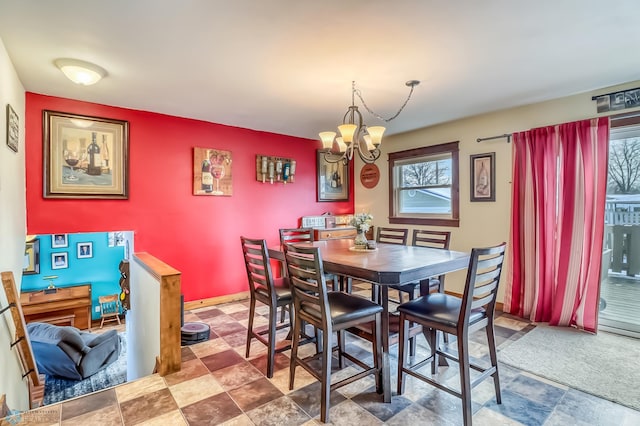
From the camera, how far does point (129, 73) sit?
259cm

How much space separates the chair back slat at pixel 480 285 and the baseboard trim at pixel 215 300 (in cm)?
322

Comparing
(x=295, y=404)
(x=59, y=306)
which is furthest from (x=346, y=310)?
(x=59, y=306)

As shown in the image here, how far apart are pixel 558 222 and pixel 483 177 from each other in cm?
95

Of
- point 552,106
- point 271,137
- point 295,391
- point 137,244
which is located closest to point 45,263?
point 137,244

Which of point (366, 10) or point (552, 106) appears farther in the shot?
point (552, 106)

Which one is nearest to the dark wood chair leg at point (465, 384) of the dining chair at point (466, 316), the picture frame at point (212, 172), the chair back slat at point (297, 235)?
the dining chair at point (466, 316)

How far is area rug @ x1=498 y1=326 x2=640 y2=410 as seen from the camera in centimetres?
212

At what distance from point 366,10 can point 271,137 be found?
2991mm

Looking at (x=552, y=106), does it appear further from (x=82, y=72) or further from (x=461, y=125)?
(x=82, y=72)

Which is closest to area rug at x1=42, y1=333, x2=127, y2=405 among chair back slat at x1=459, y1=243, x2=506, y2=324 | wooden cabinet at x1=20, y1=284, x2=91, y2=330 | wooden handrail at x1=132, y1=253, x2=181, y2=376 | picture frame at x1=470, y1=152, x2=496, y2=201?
wooden cabinet at x1=20, y1=284, x2=91, y2=330

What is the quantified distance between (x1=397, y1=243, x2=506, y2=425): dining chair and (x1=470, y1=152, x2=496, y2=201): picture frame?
2176mm

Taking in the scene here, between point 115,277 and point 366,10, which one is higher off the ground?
point 366,10

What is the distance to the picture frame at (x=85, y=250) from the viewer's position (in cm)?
570

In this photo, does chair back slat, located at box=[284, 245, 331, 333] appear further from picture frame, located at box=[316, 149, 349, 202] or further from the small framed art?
the small framed art
